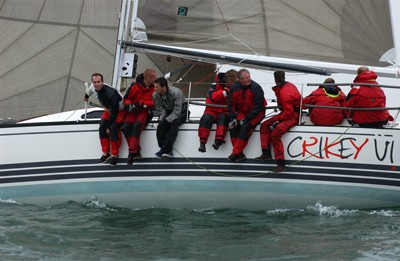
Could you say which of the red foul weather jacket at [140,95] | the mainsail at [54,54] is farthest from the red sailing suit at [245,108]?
→ the mainsail at [54,54]

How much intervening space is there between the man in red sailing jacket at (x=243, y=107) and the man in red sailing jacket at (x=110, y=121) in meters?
1.30

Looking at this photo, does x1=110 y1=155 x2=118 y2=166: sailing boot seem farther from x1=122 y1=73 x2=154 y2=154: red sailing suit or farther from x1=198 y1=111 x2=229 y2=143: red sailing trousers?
x1=198 y1=111 x2=229 y2=143: red sailing trousers

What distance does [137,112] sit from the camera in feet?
32.0

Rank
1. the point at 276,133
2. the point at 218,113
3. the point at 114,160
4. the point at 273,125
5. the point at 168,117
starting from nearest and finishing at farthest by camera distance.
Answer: the point at 276,133 < the point at 273,125 < the point at 168,117 < the point at 218,113 < the point at 114,160

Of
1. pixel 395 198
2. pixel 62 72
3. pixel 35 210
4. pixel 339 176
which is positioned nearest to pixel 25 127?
pixel 35 210

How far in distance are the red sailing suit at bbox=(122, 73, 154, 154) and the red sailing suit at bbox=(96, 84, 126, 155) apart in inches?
3.9

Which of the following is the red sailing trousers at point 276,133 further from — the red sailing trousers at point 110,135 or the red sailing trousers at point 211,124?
the red sailing trousers at point 110,135

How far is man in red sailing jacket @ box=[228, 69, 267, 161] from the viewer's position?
932 centimetres

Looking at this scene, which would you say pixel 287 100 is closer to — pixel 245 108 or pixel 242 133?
pixel 245 108

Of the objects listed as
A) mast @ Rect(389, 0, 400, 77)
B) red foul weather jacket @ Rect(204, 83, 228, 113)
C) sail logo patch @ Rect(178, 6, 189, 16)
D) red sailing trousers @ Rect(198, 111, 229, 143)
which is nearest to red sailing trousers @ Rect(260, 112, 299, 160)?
red sailing trousers @ Rect(198, 111, 229, 143)

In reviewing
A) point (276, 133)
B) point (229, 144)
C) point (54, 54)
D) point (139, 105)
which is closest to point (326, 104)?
point (276, 133)

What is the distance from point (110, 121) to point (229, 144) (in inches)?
54.5

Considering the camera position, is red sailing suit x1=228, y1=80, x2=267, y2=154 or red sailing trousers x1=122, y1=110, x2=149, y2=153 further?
red sailing trousers x1=122, y1=110, x2=149, y2=153

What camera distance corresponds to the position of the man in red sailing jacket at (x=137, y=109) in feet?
31.4
